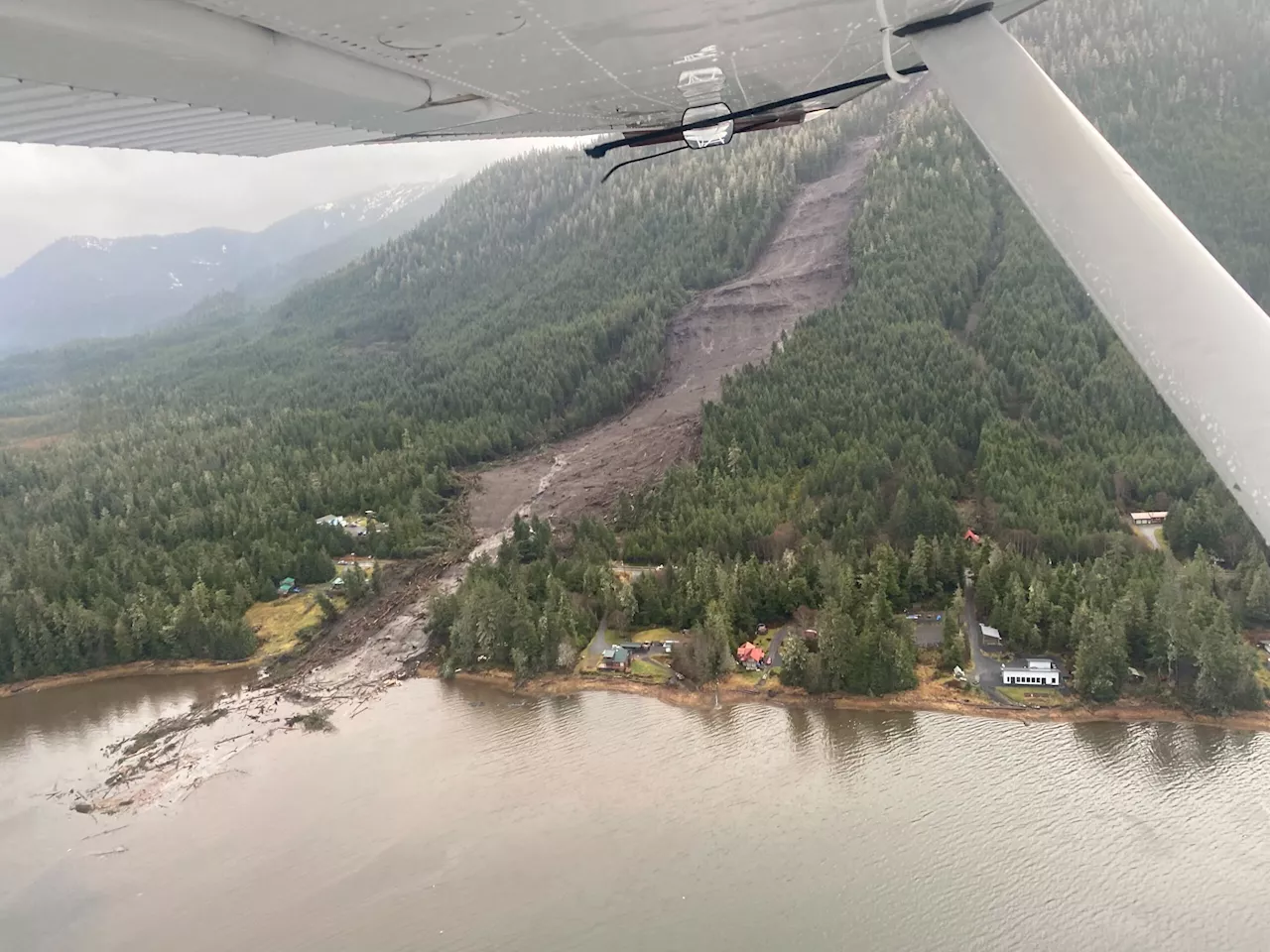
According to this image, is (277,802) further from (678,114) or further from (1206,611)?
(1206,611)

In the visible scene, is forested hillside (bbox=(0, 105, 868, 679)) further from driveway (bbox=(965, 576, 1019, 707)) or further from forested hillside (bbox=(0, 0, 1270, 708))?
driveway (bbox=(965, 576, 1019, 707))

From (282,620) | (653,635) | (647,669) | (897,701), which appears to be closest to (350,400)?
(282,620)

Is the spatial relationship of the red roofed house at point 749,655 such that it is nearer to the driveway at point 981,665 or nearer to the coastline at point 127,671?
the driveway at point 981,665

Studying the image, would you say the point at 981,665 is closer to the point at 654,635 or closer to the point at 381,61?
the point at 654,635

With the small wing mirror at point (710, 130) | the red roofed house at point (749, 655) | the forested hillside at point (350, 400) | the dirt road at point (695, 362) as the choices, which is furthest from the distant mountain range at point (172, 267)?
the small wing mirror at point (710, 130)

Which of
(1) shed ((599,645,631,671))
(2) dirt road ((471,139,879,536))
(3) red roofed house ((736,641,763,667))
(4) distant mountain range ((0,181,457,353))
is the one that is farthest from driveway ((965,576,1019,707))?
(4) distant mountain range ((0,181,457,353))

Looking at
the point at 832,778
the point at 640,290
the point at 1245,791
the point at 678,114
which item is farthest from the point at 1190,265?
the point at 640,290
